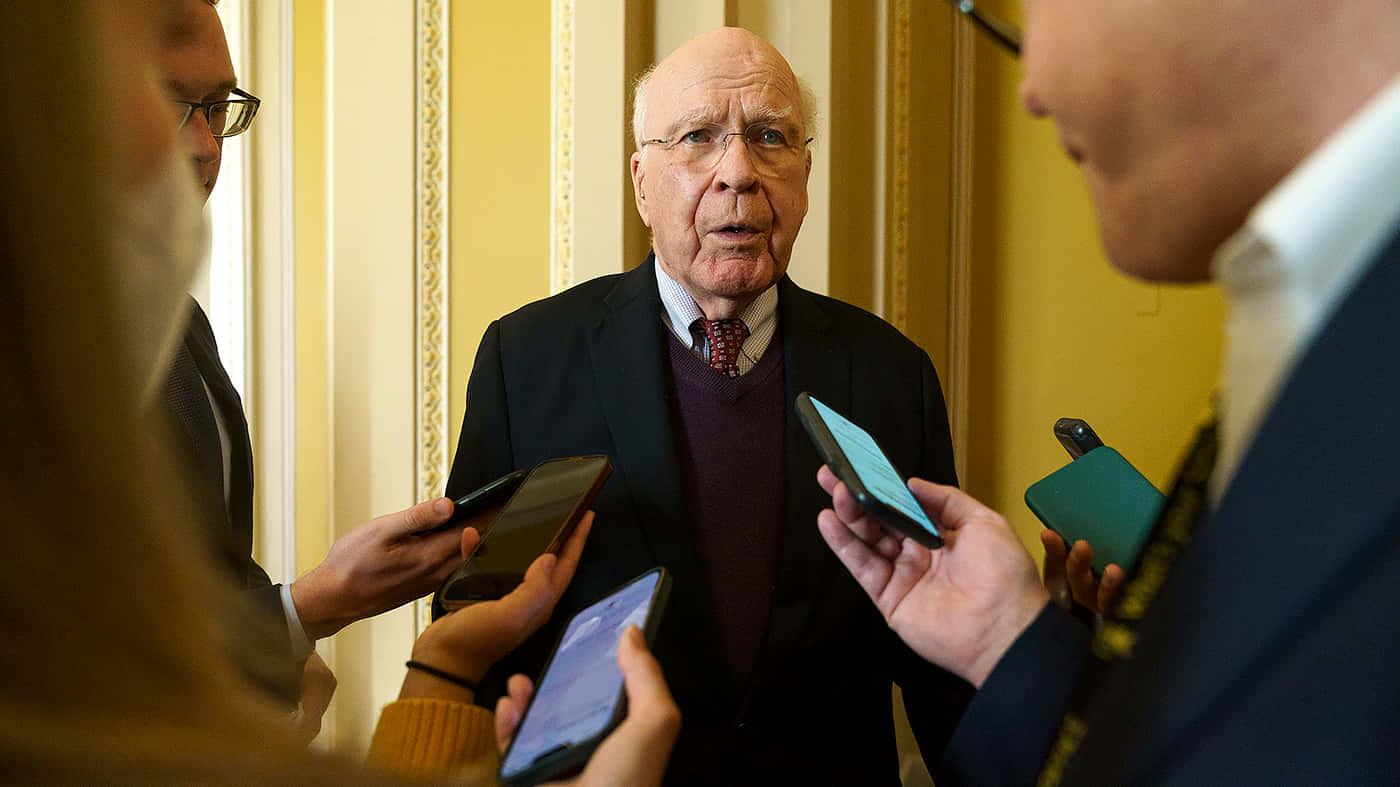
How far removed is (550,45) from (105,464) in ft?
6.58

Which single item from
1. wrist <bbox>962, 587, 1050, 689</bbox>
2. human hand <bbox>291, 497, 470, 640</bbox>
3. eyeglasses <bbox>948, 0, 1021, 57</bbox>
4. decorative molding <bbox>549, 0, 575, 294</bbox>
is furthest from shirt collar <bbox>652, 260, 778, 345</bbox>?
eyeglasses <bbox>948, 0, 1021, 57</bbox>

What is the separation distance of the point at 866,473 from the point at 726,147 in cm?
78

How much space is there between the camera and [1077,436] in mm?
1542

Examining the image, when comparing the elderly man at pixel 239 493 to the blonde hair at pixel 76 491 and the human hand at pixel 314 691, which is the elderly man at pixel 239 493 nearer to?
the human hand at pixel 314 691

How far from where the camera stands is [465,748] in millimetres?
940

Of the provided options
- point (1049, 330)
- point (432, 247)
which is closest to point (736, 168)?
point (432, 247)

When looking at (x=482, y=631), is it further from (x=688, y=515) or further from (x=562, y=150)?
(x=562, y=150)

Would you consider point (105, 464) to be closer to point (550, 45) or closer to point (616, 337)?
point (616, 337)

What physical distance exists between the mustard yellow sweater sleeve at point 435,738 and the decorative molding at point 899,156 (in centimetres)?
186

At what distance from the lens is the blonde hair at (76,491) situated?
0.44 m

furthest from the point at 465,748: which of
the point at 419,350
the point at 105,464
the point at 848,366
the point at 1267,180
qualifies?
the point at 419,350

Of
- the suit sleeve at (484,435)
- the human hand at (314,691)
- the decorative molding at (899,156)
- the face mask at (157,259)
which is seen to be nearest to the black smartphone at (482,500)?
the suit sleeve at (484,435)

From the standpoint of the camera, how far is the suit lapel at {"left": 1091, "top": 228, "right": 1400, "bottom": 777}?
49 cm

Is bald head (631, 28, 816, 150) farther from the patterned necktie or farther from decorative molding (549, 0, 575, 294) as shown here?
decorative molding (549, 0, 575, 294)
